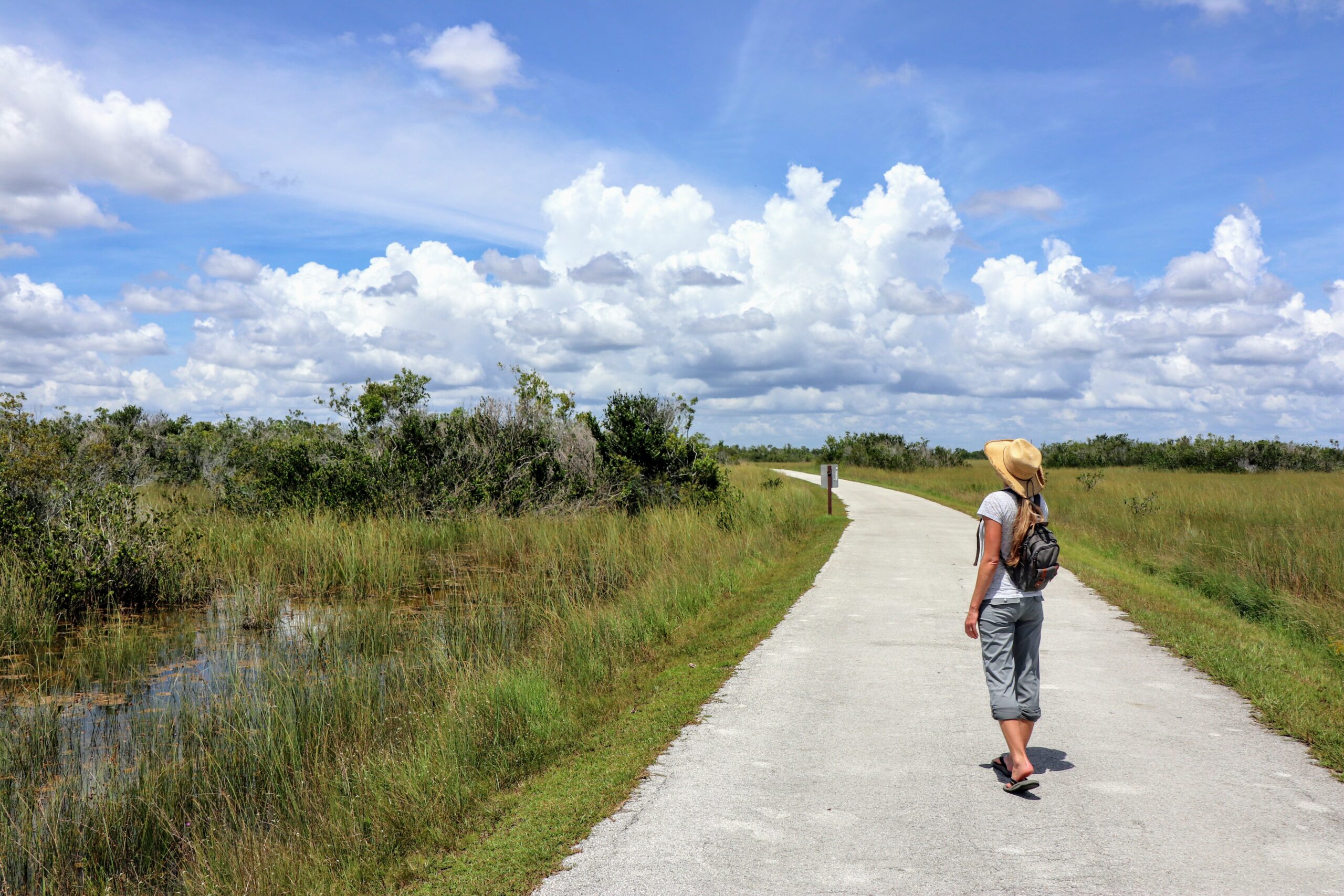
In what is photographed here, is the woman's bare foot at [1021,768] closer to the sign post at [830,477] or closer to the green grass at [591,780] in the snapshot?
the green grass at [591,780]

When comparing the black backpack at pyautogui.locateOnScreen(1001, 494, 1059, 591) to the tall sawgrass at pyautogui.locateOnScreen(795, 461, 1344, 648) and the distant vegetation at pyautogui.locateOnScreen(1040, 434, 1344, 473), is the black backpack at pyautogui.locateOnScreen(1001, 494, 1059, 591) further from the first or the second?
the distant vegetation at pyautogui.locateOnScreen(1040, 434, 1344, 473)

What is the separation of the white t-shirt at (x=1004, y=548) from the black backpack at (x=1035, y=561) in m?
0.03

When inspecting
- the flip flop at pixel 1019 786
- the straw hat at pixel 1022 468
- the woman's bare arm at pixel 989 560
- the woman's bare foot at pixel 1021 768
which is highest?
the straw hat at pixel 1022 468

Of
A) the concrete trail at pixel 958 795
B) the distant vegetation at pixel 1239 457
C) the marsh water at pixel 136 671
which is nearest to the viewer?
the concrete trail at pixel 958 795

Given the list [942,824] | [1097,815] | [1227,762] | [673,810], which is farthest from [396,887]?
[1227,762]

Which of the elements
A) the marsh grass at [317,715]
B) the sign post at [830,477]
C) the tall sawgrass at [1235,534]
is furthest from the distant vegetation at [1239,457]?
the marsh grass at [317,715]

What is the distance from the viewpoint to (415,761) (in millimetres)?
5645

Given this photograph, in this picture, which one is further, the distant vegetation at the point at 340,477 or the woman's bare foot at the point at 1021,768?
the distant vegetation at the point at 340,477

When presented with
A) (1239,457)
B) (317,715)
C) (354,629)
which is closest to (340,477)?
(354,629)

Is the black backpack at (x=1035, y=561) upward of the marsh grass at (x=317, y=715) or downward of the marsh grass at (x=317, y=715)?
upward

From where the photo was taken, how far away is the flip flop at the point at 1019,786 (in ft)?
16.2

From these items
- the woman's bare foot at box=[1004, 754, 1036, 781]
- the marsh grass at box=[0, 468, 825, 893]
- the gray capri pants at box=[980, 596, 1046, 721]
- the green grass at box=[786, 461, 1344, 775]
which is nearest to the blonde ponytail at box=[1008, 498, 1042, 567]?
the gray capri pants at box=[980, 596, 1046, 721]

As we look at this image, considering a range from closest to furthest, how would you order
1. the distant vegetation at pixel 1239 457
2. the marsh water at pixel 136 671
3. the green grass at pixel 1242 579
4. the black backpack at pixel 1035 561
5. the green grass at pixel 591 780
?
1. the green grass at pixel 591 780
2. the black backpack at pixel 1035 561
3. the marsh water at pixel 136 671
4. the green grass at pixel 1242 579
5. the distant vegetation at pixel 1239 457

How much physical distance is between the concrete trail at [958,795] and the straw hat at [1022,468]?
1.78 metres
